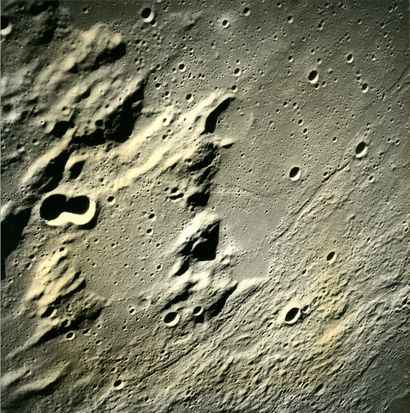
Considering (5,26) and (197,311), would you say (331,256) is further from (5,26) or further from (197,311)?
(5,26)

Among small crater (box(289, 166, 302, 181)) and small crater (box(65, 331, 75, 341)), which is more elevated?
small crater (box(289, 166, 302, 181))

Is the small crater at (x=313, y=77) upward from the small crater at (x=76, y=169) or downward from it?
upward

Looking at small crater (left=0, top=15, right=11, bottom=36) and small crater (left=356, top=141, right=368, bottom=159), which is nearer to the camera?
small crater (left=0, top=15, right=11, bottom=36)

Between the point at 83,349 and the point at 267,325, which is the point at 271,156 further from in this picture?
the point at 83,349

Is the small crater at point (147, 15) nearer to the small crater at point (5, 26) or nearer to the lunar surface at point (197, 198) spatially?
the lunar surface at point (197, 198)

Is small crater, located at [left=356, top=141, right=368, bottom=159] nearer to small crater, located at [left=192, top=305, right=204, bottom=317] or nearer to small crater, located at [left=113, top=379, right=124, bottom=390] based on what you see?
small crater, located at [left=192, top=305, right=204, bottom=317]

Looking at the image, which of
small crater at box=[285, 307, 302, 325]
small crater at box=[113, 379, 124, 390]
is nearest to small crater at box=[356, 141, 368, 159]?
small crater at box=[285, 307, 302, 325]

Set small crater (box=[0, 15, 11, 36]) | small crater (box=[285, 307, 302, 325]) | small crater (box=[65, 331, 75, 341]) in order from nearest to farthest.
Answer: small crater (box=[0, 15, 11, 36])
small crater (box=[65, 331, 75, 341])
small crater (box=[285, 307, 302, 325])

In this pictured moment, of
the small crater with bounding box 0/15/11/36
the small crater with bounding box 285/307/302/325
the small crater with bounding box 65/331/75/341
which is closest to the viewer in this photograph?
the small crater with bounding box 0/15/11/36

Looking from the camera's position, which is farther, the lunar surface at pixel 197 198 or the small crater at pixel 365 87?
the small crater at pixel 365 87

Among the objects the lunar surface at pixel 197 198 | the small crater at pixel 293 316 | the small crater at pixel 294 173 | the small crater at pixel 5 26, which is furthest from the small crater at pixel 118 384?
the small crater at pixel 5 26
